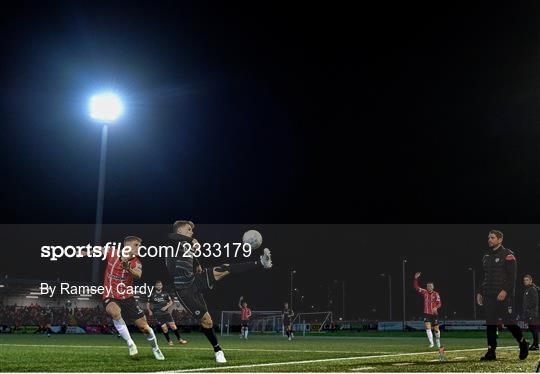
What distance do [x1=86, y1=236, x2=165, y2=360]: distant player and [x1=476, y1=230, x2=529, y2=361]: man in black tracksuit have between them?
23.1 ft

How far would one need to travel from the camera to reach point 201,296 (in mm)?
13023

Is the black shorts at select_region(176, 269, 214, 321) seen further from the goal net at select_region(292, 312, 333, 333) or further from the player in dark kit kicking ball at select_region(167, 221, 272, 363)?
the goal net at select_region(292, 312, 333, 333)

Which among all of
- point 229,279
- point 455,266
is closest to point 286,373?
point 229,279

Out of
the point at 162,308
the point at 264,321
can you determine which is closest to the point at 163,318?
the point at 162,308

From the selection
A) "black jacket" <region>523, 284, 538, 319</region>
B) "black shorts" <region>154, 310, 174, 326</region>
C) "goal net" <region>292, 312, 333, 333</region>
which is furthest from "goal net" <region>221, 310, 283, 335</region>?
"black jacket" <region>523, 284, 538, 319</region>

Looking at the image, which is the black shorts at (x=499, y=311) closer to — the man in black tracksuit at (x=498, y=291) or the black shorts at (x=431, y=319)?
the man in black tracksuit at (x=498, y=291)

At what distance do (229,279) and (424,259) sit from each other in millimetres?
26314

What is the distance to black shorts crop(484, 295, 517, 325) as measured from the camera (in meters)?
13.5

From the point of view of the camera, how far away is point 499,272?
45.1 ft

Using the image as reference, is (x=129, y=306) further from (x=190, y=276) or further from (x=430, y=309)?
(x=430, y=309)

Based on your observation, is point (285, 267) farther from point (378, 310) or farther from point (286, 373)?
point (286, 373)

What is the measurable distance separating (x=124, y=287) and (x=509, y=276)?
8.00 meters

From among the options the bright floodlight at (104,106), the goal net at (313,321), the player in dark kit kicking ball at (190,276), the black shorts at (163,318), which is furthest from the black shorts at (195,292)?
the goal net at (313,321)

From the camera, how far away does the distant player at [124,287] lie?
13703 millimetres
